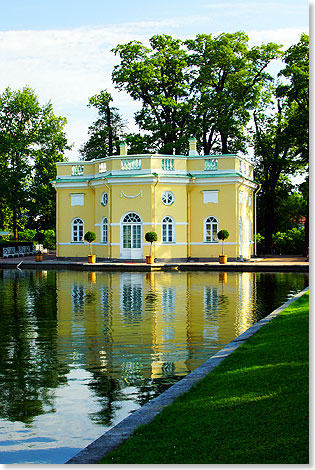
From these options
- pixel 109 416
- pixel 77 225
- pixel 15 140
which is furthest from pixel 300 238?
pixel 109 416

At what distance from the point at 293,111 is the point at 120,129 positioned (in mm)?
14056

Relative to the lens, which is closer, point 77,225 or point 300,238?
point 77,225

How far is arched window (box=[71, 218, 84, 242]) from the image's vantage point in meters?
35.4

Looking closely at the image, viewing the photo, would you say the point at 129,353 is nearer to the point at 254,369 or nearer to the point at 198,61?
the point at 254,369

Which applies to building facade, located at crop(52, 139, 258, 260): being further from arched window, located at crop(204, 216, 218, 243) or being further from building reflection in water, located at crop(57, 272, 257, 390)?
building reflection in water, located at crop(57, 272, 257, 390)

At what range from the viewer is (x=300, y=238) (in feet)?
130

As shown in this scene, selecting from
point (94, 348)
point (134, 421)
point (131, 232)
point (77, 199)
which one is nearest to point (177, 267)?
point (131, 232)

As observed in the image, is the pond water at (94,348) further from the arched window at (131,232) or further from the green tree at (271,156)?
the green tree at (271,156)

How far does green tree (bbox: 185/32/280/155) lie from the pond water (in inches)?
870

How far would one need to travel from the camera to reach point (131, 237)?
32250 mm

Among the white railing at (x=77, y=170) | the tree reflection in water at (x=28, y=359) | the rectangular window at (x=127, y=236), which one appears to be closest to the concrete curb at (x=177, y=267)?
the rectangular window at (x=127, y=236)

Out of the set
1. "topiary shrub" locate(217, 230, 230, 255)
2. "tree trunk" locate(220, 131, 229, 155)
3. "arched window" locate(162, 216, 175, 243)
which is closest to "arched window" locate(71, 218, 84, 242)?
"arched window" locate(162, 216, 175, 243)

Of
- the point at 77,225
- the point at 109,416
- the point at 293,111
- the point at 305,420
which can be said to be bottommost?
the point at 109,416

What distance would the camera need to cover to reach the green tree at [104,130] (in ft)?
150
